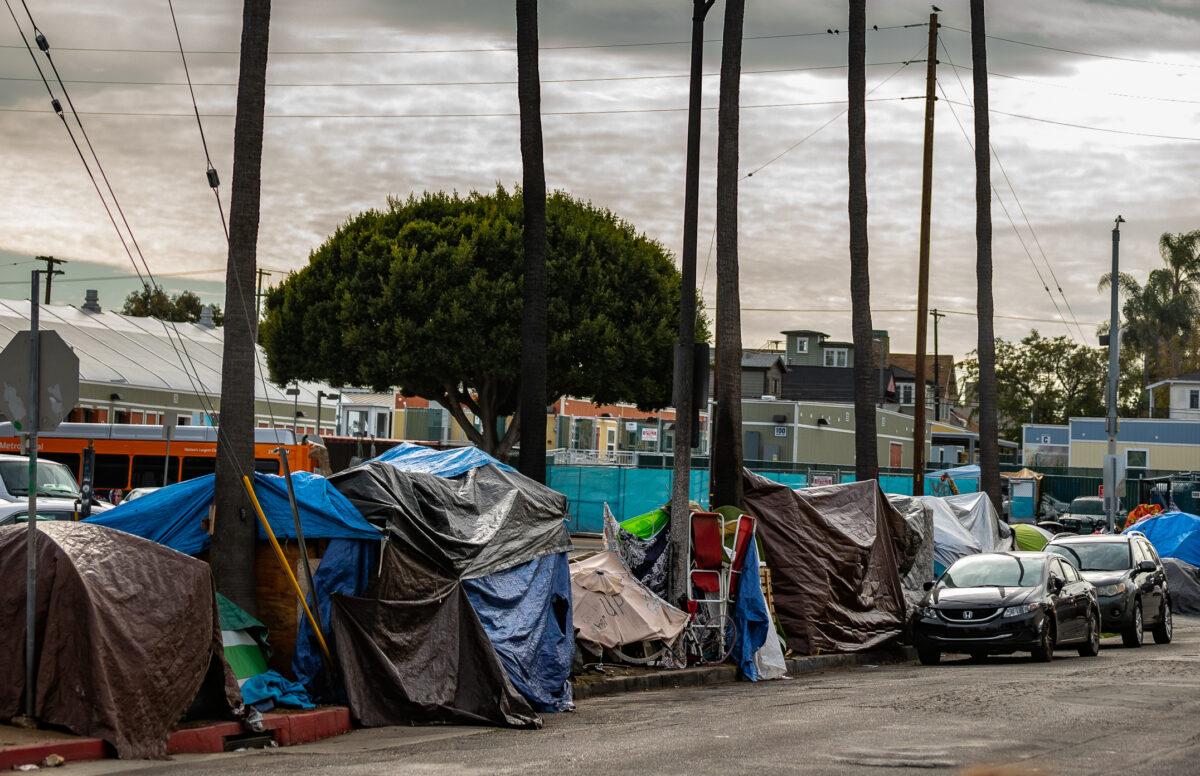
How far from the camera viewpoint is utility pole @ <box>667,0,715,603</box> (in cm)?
1852

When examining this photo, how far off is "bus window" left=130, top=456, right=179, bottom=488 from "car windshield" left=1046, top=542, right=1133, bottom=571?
85.7 feet

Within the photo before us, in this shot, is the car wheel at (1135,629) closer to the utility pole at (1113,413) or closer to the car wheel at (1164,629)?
the car wheel at (1164,629)

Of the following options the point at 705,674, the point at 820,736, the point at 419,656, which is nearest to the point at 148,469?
the point at 705,674

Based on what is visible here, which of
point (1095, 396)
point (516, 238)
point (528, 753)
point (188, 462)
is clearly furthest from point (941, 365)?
point (528, 753)

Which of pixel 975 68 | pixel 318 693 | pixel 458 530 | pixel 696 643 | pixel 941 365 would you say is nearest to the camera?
pixel 318 693

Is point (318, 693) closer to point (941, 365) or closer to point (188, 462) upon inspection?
point (188, 462)

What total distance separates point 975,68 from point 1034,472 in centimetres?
2826

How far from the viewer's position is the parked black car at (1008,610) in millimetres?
19203

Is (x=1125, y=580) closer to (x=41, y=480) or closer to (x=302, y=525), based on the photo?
(x=302, y=525)

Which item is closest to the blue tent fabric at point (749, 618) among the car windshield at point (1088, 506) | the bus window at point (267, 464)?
the bus window at point (267, 464)

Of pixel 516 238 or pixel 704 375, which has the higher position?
pixel 516 238

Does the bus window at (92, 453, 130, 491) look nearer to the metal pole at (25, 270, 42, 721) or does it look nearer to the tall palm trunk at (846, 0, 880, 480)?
the tall palm trunk at (846, 0, 880, 480)

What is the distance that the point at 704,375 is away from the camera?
19.6m

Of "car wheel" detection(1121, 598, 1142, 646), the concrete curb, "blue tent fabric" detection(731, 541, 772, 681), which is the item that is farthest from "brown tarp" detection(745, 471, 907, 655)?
"car wheel" detection(1121, 598, 1142, 646)
